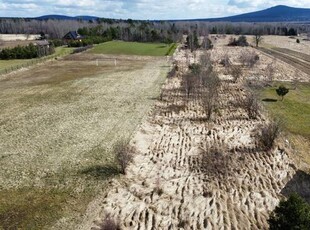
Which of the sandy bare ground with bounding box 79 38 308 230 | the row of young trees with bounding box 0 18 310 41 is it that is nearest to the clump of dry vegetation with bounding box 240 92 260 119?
the sandy bare ground with bounding box 79 38 308 230

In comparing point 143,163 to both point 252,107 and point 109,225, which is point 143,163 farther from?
point 252,107

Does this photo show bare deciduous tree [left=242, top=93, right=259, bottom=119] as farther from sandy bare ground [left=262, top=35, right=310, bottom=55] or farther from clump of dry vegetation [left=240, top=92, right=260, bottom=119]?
sandy bare ground [left=262, top=35, right=310, bottom=55]

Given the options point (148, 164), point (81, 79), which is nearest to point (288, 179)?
point (148, 164)

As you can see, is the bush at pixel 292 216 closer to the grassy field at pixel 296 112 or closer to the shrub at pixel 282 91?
the grassy field at pixel 296 112

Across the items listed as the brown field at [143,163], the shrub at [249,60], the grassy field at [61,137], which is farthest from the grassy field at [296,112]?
the shrub at [249,60]

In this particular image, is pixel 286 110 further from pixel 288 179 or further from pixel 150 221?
pixel 150 221
